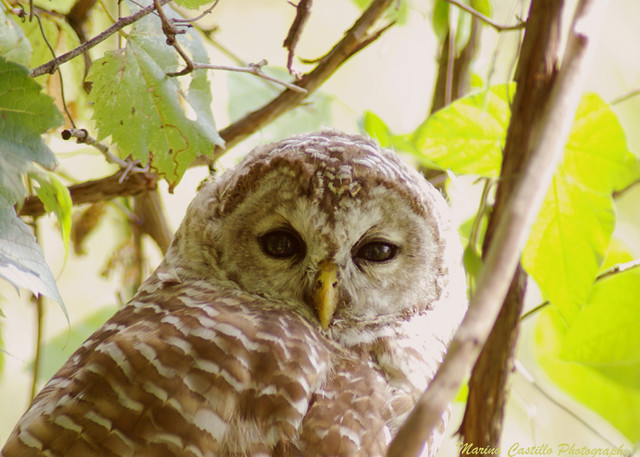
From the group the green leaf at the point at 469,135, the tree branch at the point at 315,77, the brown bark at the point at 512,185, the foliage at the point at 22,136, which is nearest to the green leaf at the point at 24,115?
the foliage at the point at 22,136

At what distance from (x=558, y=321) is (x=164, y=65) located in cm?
89

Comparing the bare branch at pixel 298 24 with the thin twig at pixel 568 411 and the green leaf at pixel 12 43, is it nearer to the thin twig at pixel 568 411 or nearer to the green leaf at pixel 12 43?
the green leaf at pixel 12 43

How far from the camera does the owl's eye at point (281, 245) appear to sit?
151cm

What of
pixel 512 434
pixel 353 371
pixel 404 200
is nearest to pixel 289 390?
pixel 353 371

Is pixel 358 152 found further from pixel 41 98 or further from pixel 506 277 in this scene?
pixel 506 277

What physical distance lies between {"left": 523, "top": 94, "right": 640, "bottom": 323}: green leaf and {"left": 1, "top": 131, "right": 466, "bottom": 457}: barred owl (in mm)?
316

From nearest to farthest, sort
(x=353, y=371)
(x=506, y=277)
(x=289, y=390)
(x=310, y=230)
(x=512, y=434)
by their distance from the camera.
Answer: (x=506, y=277)
(x=289, y=390)
(x=353, y=371)
(x=310, y=230)
(x=512, y=434)

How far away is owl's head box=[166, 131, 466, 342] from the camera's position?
1441 millimetres

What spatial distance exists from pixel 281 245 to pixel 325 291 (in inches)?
6.3

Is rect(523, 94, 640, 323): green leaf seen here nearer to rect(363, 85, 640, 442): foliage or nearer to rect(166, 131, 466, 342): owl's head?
rect(363, 85, 640, 442): foliage

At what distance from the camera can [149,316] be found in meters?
1.32

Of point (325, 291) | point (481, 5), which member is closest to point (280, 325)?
point (325, 291)

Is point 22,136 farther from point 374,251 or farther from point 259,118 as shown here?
point 374,251

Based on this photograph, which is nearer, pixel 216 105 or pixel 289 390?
pixel 289 390
